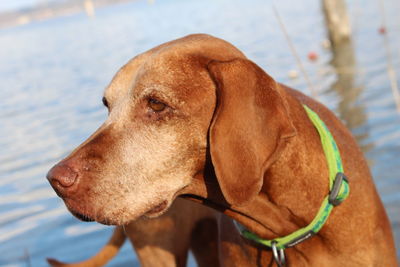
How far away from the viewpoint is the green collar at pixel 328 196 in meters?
3.09

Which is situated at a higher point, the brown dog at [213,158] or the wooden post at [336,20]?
the brown dog at [213,158]

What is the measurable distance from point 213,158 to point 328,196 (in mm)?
656

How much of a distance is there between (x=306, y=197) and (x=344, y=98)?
619 cm

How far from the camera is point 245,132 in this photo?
281cm

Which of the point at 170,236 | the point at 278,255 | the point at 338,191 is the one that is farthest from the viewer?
the point at 170,236

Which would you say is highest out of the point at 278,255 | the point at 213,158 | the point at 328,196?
the point at 213,158

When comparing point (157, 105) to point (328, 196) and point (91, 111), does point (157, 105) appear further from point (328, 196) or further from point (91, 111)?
point (91, 111)

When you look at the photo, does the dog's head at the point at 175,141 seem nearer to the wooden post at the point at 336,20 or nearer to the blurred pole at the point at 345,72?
the blurred pole at the point at 345,72

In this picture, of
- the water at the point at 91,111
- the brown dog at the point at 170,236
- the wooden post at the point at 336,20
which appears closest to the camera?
the brown dog at the point at 170,236

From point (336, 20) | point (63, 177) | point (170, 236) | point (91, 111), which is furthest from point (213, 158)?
point (336, 20)

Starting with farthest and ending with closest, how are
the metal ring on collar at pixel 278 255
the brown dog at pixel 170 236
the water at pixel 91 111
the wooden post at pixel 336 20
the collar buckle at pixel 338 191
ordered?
1. the wooden post at pixel 336 20
2. the water at pixel 91 111
3. the brown dog at pixel 170 236
4. the metal ring on collar at pixel 278 255
5. the collar buckle at pixel 338 191

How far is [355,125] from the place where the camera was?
7594 mm

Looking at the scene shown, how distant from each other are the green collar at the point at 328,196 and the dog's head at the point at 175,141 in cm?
42

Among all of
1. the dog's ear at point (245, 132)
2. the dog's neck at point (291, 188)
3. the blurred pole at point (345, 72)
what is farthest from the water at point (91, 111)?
the dog's ear at point (245, 132)
